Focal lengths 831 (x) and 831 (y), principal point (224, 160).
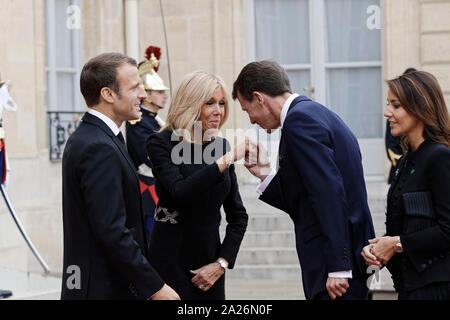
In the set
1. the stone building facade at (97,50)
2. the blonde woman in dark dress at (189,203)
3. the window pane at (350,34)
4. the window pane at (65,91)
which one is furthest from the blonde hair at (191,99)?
the window pane at (350,34)

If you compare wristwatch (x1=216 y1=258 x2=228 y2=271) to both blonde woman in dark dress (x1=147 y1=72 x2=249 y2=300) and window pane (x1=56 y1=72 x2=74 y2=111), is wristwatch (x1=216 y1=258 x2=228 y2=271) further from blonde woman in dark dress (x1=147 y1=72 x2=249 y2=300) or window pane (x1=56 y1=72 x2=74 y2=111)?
window pane (x1=56 y1=72 x2=74 y2=111)

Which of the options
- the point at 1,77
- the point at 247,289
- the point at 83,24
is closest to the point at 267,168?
the point at 247,289

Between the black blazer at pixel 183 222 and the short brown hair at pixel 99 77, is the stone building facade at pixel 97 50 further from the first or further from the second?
the short brown hair at pixel 99 77

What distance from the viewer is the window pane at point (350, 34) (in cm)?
1059

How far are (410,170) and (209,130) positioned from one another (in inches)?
43.4

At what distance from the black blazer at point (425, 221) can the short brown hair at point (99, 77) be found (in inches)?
48.8

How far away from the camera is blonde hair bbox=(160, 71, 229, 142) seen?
13.1 ft

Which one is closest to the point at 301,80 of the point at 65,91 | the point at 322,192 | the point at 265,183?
the point at 65,91

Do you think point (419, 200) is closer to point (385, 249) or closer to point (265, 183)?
point (385, 249)

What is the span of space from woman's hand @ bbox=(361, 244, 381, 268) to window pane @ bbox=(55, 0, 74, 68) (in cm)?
698

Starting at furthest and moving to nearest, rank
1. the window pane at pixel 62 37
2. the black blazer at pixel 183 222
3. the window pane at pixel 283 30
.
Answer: the window pane at pixel 283 30 < the window pane at pixel 62 37 < the black blazer at pixel 183 222

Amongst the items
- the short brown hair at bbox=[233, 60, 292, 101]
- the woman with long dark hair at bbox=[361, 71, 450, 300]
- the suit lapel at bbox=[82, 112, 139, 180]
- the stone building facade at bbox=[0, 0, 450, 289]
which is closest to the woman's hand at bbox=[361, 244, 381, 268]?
the woman with long dark hair at bbox=[361, 71, 450, 300]

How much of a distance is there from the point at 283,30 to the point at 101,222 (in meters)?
8.13
